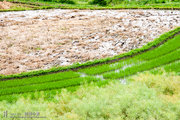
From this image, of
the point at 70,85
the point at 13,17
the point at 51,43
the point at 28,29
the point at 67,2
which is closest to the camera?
the point at 70,85

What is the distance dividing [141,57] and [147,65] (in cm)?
97

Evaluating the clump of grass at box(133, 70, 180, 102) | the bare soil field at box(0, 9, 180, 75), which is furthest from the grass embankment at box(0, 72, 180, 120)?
the bare soil field at box(0, 9, 180, 75)

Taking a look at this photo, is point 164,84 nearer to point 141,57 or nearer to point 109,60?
point 141,57

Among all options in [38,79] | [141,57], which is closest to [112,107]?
[38,79]

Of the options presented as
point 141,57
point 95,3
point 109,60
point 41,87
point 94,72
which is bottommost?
point 41,87

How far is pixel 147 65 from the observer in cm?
913

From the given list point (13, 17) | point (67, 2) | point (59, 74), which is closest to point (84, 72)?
point (59, 74)

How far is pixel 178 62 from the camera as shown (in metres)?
9.14

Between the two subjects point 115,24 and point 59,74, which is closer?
point 59,74

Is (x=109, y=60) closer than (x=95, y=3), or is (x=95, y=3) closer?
(x=109, y=60)

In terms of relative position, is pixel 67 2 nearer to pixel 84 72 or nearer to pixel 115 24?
pixel 115 24

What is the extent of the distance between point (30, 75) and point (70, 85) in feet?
6.21

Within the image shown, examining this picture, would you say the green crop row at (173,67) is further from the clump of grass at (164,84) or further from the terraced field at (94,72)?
the clump of grass at (164,84)

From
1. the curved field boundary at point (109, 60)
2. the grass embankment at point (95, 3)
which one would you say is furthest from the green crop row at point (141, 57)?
the grass embankment at point (95, 3)
